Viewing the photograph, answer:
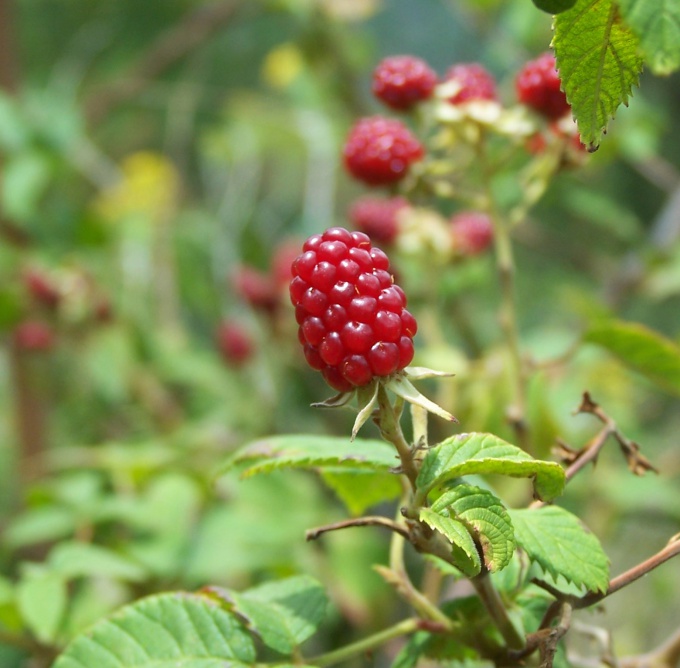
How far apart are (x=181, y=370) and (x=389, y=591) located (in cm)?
55

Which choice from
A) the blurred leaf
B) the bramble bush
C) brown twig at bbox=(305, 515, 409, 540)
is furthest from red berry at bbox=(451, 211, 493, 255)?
brown twig at bbox=(305, 515, 409, 540)

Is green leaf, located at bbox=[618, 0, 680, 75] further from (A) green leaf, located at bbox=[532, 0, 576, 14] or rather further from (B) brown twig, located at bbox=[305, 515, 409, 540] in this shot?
(B) brown twig, located at bbox=[305, 515, 409, 540]

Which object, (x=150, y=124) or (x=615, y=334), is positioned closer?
(x=615, y=334)

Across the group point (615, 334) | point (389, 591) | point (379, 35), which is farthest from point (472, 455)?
point (379, 35)

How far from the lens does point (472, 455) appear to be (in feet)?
1.11

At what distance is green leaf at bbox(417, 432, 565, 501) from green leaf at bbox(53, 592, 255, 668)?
13cm

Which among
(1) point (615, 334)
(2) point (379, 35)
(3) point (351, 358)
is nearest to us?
(3) point (351, 358)

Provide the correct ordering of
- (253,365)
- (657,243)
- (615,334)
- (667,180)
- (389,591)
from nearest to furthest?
(615,334), (389,591), (657,243), (667,180), (253,365)

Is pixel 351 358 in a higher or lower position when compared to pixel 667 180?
lower

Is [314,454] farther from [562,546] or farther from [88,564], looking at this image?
[88,564]

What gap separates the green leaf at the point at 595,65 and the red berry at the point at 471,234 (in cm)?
62

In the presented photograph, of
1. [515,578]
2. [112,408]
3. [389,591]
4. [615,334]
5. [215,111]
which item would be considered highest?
[215,111]

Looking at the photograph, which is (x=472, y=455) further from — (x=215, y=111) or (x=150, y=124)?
(x=150, y=124)

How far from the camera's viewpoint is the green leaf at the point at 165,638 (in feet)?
1.22
